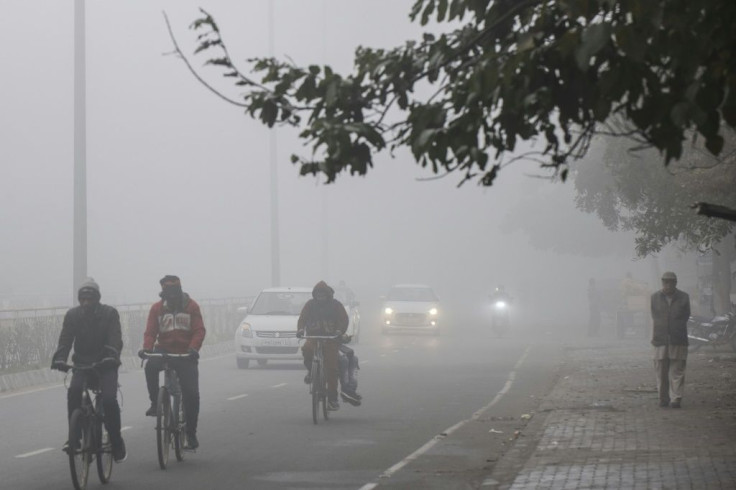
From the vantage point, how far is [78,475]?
11250 millimetres

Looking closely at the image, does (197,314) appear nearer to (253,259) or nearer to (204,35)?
(204,35)

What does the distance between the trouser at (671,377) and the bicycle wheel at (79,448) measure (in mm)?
8759

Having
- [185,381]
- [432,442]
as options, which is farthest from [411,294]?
[185,381]

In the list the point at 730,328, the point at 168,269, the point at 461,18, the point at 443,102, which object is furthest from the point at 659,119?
the point at 168,269

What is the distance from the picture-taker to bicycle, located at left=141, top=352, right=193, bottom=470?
42.0 ft

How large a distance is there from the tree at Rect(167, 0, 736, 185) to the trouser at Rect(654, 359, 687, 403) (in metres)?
10.5

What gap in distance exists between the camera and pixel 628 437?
14.2 metres

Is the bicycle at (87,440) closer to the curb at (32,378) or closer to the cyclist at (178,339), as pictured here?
the cyclist at (178,339)

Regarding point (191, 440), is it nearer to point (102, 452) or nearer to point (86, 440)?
point (102, 452)

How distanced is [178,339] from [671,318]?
23.5 feet

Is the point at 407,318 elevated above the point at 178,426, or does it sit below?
above

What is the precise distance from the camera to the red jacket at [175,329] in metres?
13.4

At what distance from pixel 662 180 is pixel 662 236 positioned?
101cm

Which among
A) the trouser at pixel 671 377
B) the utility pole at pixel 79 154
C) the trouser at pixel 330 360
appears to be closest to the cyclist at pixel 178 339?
the trouser at pixel 330 360
